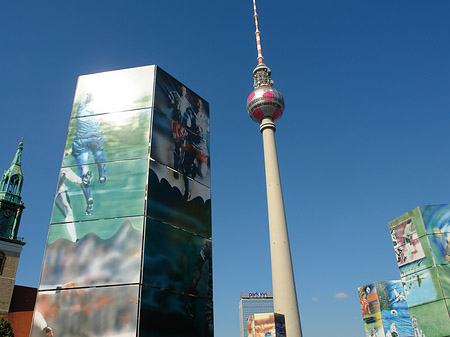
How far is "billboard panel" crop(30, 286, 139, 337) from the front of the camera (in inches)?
537

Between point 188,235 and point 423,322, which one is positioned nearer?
point 188,235

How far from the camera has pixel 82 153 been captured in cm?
1773

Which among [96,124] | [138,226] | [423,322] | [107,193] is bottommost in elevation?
[423,322]

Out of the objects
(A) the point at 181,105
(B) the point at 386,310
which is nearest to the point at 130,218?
(A) the point at 181,105

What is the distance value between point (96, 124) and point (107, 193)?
13.4 ft

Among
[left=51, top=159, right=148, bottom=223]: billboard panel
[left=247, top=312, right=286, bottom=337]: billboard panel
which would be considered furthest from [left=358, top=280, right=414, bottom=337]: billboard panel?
[left=51, top=159, right=148, bottom=223]: billboard panel

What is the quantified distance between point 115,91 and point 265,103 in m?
42.4

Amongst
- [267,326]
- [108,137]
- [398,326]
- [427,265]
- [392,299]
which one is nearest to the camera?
[108,137]

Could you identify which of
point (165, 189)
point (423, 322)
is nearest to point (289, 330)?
point (423, 322)

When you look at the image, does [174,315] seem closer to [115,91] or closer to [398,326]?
[115,91]

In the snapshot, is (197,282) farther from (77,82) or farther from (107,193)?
(77,82)

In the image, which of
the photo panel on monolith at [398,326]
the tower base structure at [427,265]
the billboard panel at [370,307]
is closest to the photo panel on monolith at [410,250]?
the tower base structure at [427,265]

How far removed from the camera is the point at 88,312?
14039mm

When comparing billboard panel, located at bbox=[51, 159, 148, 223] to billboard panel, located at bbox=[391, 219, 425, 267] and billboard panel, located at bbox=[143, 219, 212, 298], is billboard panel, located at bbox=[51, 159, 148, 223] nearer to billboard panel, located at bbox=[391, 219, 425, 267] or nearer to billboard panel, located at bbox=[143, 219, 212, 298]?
billboard panel, located at bbox=[143, 219, 212, 298]
